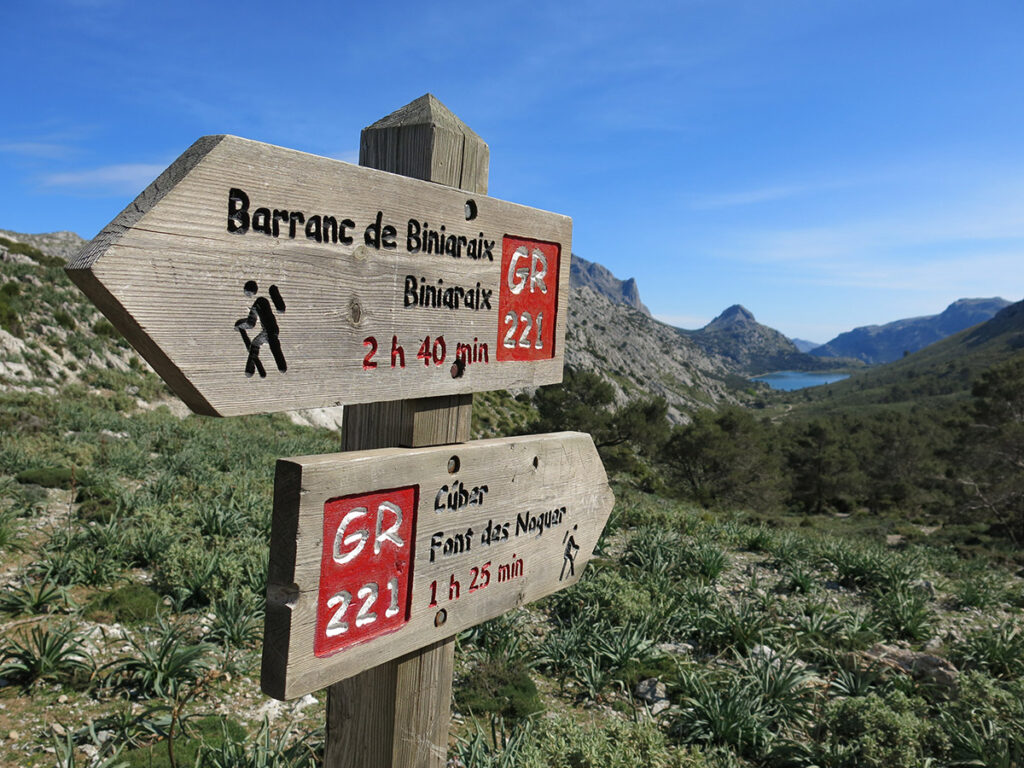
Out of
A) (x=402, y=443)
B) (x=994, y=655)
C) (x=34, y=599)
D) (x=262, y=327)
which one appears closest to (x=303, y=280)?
(x=262, y=327)

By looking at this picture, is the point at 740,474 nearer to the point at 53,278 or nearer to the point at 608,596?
the point at 608,596

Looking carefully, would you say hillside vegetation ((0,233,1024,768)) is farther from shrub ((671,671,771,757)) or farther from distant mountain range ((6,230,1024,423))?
distant mountain range ((6,230,1024,423))

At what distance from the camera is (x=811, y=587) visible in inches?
263

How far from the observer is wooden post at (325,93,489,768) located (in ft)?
5.61

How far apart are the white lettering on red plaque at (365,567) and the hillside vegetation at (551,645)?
1209 mm

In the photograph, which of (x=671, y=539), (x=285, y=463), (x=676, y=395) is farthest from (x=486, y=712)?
(x=676, y=395)

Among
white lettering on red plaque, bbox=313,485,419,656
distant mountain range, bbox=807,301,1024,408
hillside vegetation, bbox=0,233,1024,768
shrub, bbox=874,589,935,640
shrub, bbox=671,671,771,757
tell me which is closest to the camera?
white lettering on red plaque, bbox=313,485,419,656

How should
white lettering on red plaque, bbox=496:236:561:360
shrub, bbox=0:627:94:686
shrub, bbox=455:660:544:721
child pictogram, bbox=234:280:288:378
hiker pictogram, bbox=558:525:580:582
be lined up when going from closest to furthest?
child pictogram, bbox=234:280:288:378 → white lettering on red plaque, bbox=496:236:561:360 → hiker pictogram, bbox=558:525:580:582 → shrub, bbox=0:627:94:686 → shrub, bbox=455:660:544:721

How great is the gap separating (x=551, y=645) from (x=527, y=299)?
3.66 metres

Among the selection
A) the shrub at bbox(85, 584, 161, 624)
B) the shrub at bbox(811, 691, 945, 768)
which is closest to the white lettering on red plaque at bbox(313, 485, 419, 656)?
the shrub at bbox(811, 691, 945, 768)

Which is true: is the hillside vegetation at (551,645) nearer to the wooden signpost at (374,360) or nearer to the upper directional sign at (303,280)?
the wooden signpost at (374,360)

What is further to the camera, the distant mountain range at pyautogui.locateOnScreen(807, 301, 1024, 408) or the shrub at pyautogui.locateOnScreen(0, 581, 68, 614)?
the distant mountain range at pyautogui.locateOnScreen(807, 301, 1024, 408)

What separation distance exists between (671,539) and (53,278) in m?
26.3

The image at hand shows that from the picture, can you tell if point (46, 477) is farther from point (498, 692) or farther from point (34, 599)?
point (498, 692)
